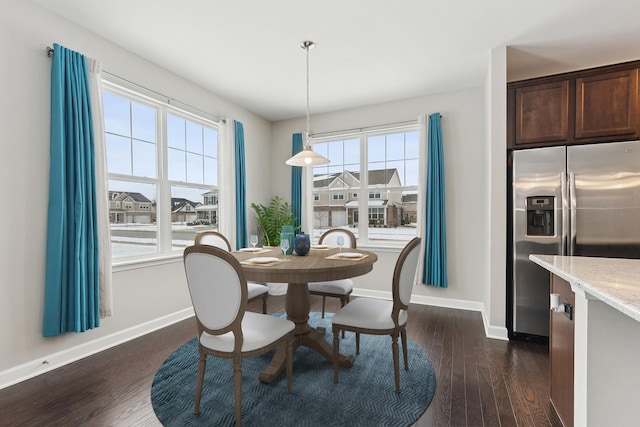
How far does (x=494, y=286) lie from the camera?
284cm

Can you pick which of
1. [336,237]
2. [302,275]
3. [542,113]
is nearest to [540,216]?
[542,113]

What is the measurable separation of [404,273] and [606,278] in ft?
3.19

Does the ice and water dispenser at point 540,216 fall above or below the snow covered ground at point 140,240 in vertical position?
above

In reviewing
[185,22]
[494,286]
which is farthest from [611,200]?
[185,22]

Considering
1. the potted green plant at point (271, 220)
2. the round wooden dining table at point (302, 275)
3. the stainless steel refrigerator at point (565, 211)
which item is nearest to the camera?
the round wooden dining table at point (302, 275)

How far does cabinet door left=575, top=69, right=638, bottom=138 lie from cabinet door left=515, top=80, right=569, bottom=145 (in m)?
0.11

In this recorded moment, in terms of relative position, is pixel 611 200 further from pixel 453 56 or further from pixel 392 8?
pixel 392 8

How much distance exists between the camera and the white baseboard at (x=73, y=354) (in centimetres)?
207

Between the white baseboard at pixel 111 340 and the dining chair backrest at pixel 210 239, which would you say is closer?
the white baseboard at pixel 111 340

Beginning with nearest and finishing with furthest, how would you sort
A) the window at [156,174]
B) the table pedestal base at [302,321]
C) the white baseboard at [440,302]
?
the table pedestal base at [302,321]
the window at [156,174]
the white baseboard at [440,302]

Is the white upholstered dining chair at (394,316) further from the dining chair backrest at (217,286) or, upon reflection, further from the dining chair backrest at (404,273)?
the dining chair backrest at (217,286)

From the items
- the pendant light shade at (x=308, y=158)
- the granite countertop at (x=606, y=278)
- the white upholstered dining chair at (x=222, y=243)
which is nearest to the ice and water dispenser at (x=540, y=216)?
the granite countertop at (x=606, y=278)

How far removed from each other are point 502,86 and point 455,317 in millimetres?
2429

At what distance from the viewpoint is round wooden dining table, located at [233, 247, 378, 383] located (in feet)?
6.05
